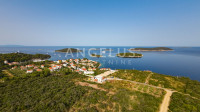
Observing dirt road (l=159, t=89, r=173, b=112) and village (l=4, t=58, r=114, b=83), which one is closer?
dirt road (l=159, t=89, r=173, b=112)

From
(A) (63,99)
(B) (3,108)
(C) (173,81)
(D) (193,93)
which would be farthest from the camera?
(C) (173,81)

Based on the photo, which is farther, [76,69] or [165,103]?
[76,69]

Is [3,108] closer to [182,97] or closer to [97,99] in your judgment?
[97,99]

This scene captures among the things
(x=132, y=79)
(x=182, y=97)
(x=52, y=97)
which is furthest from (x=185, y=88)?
(x=52, y=97)

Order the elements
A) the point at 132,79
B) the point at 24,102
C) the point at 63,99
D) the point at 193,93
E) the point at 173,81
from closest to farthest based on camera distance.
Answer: the point at 24,102
the point at 63,99
the point at 193,93
the point at 173,81
the point at 132,79

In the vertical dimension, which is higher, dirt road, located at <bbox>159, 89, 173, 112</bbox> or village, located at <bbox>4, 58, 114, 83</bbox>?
village, located at <bbox>4, 58, 114, 83</bbox>

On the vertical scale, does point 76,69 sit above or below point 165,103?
above

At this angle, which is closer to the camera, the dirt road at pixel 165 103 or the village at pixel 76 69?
the dirt road at pixel 165 103

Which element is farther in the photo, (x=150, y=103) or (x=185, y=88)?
(x=185, y=88)

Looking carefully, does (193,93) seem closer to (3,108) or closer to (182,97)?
(182,97)

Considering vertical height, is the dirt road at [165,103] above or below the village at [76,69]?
below
